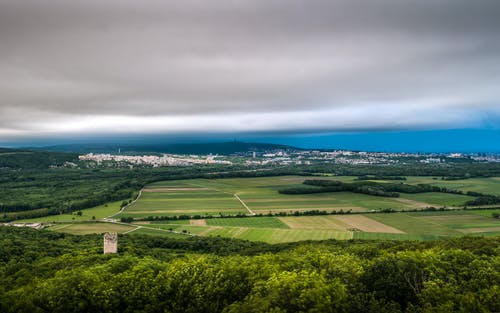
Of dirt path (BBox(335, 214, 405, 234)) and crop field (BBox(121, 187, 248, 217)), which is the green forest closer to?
dirt path (BBox(335, 214, 405, 234))

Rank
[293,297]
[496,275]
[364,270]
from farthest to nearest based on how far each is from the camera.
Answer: [364,270] → [496,275] → [293,297]

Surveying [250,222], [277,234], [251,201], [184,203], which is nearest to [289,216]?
[250,222]

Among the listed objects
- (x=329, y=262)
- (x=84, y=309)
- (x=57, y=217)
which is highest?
(x=329, y=262)

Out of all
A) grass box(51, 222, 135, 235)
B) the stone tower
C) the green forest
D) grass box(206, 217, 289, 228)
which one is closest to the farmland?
grass box(206, 217, 289, 228)

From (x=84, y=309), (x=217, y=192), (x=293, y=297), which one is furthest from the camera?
(x=217, y=192)

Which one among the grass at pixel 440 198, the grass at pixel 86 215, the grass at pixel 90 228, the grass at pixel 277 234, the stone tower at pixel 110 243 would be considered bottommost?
the grass at pixel 86 215

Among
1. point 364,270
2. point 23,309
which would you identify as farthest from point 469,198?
point 23,309

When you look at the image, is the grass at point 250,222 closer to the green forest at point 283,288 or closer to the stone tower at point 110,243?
the stone tower at point 110,243

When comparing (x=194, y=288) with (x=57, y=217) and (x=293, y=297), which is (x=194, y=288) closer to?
(x=293, y=297)

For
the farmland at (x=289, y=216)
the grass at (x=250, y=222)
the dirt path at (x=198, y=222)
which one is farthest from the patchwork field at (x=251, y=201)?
the dirt path at (x=198, y=222)

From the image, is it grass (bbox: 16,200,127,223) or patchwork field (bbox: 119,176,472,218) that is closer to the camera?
grass (bbox: 16,200,127,223)

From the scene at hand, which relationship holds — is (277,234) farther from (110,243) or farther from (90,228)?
(90,228)
